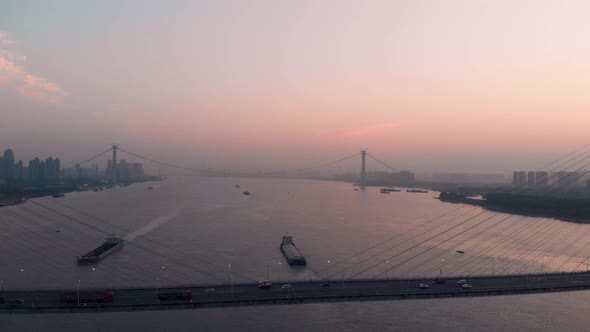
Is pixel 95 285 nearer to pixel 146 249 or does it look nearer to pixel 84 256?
pixel 84 256

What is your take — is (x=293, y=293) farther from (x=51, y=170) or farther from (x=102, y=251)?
(x=51, y=170)

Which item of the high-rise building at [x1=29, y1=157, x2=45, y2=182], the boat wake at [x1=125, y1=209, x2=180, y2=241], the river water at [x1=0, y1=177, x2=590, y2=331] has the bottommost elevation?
the river water at [x1=0, y1=177, x2=590, y2=331]

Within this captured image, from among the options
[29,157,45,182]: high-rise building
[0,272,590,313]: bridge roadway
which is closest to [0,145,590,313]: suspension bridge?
[0,272,590,313]: bridge roadway

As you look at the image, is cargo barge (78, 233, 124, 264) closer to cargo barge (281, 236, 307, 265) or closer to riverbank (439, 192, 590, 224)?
cargo barge (281, 236, 307, 265)

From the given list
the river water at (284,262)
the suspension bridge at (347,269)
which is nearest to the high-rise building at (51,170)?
the river water at (284,262)

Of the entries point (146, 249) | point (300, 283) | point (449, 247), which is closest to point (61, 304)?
point (300, 283)

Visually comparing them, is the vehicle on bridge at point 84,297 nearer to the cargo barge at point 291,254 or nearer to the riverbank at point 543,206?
the cargo barge at point 291,254
